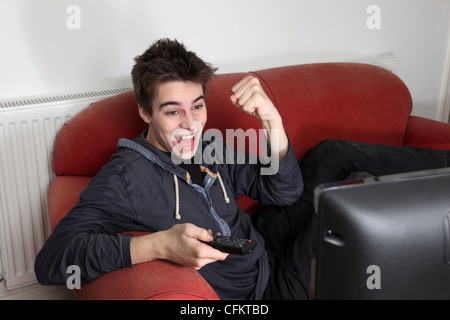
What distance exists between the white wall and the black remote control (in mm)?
1160

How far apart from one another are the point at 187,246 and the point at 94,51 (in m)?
1.13

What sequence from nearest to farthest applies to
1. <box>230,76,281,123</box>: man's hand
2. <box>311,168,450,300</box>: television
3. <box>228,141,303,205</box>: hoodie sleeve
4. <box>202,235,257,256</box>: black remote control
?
<box>311,168,450,300</box>: television
<box>202,235,257,256</box>: black remote control
<box>230,76,281,123</box>: man's hand
<box>228,141,303,205</box>: hoodie sleeve

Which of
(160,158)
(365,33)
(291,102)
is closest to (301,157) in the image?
(291,102)

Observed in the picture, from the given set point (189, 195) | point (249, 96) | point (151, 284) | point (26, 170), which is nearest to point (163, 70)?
point (249, 96)

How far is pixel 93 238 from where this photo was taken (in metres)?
1.16

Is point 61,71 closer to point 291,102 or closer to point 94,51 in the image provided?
point 94,51

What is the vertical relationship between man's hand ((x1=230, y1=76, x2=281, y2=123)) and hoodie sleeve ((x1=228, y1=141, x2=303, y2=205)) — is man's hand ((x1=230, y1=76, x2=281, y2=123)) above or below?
above

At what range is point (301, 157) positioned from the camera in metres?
1.91

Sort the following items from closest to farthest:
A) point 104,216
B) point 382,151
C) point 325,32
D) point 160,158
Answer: point 104,216, point 160,158, point 382,151, point 325,32

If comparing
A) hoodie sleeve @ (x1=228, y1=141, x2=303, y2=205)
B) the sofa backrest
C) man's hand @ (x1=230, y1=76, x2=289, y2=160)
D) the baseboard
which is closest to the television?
man's hand @ (x1=230, y1=76, x2=289, y2=160)

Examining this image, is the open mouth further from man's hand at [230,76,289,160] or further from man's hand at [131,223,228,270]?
man's hand at [131,223,228,270]

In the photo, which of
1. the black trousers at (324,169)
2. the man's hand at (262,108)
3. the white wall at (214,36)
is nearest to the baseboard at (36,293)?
the white wall at (214,36)

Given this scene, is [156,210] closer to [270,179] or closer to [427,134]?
[270,179]

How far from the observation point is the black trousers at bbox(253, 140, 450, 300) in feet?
5.43
